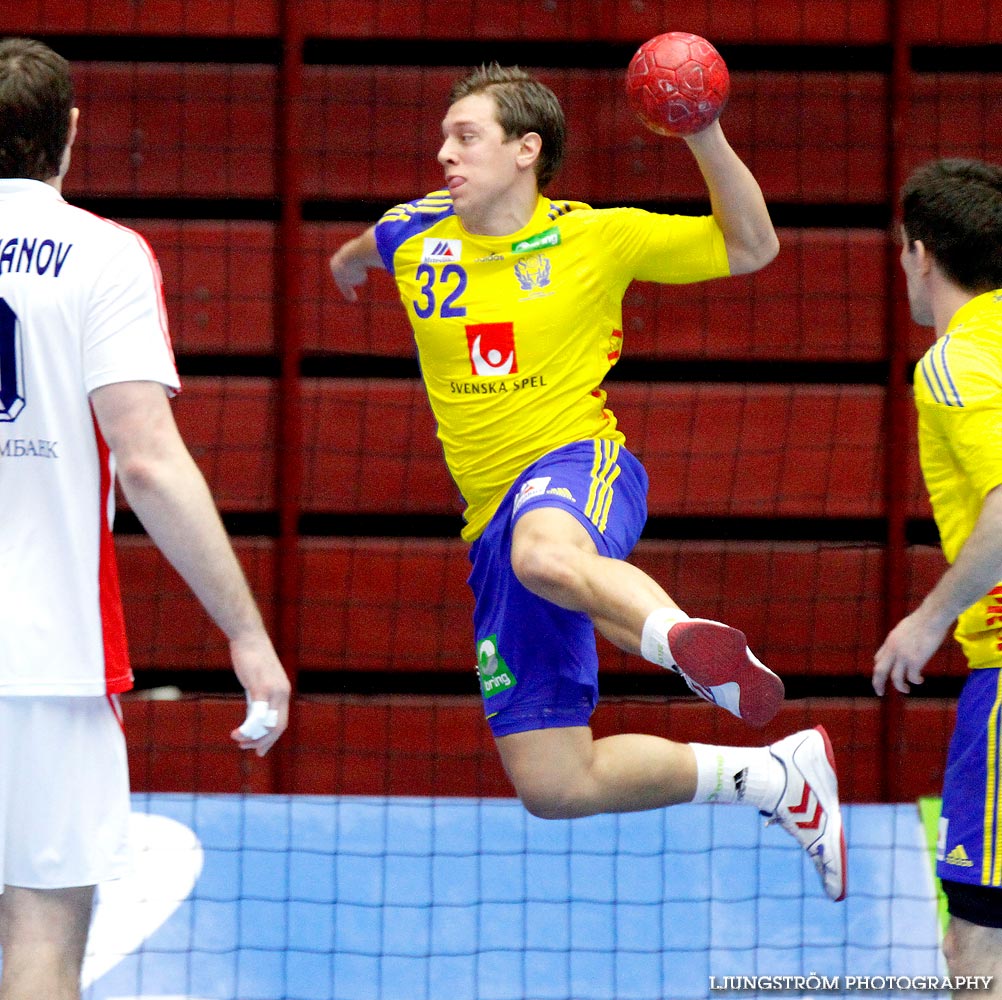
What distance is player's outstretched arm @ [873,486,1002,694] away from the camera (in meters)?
2.96

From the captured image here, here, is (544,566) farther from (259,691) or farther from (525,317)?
(259,691)

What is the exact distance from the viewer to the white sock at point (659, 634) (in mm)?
3437

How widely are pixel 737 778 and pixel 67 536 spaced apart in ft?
7.12

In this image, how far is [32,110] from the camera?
2.59m

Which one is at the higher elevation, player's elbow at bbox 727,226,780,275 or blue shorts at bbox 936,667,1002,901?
player's elbow at bbox 727,226,780,275

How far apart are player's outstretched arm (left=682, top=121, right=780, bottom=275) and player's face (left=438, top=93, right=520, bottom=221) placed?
527mm

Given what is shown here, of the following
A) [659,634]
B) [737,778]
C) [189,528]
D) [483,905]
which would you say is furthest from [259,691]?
[483,905]

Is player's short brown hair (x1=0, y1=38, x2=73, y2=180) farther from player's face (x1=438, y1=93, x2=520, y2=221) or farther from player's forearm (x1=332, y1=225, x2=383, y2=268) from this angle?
player's forearm (x1=332, y1=225, x2=383, y2=268)

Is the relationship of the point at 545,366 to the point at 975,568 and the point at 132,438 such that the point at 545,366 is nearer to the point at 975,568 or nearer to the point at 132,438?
the point at 975,568

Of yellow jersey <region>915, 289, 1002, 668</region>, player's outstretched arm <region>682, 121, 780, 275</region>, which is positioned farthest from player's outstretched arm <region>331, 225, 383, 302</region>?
yellow jersey <region>915, 289, 1002, 668</region>

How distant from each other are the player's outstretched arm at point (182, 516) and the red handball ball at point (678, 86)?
1.79 metres

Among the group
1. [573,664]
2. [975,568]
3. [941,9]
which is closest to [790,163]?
[941,9]

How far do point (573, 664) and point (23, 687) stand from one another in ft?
5.89

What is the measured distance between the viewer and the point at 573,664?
13.2 ft
